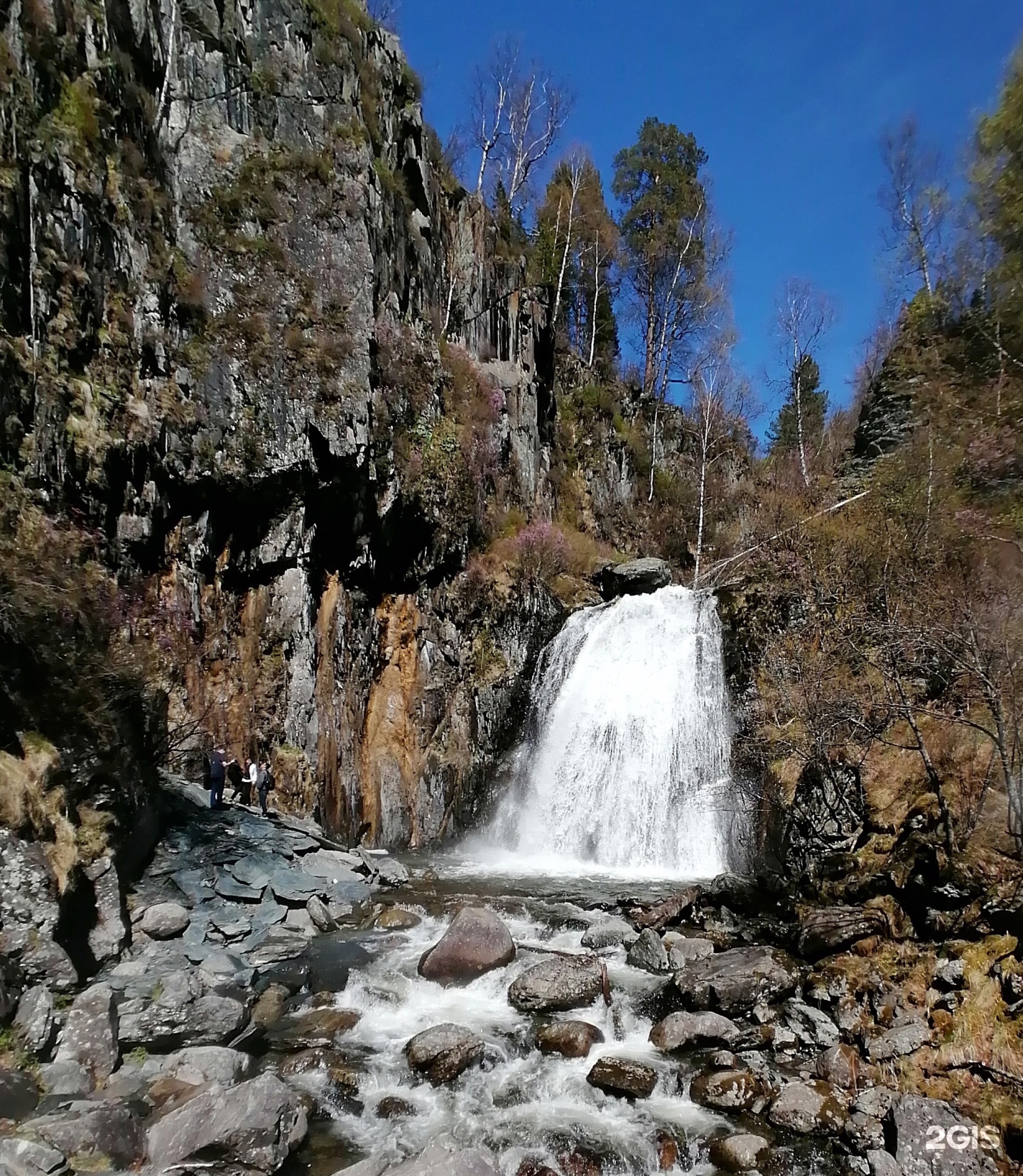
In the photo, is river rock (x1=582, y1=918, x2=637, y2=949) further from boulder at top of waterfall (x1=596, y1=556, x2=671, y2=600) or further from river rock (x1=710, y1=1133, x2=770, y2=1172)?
boulder at top of waterfall (x1=596, y1=556, x2=671, y2=600)

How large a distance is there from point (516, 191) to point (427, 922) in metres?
33.9

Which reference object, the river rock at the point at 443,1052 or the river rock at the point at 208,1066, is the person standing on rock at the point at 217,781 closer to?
the river rock at the point at 208,1066

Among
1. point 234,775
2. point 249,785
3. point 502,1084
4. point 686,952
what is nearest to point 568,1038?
point 502,1084

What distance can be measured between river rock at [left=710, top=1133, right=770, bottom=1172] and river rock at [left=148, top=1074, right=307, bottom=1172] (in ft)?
11.7

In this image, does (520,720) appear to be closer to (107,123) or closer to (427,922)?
(427,922)

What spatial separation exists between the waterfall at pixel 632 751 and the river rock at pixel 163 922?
875 cm

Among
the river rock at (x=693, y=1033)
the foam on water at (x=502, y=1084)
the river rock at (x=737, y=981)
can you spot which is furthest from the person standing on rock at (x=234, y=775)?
the river rock at (x=693, y=1033)

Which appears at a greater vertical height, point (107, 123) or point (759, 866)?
point (107, 123)

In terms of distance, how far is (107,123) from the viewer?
1664 cm

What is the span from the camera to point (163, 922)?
9.72 meters

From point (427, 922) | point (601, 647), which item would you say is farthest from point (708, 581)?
point (427, 922)

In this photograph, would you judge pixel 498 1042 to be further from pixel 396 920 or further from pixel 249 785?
pixel 249 785

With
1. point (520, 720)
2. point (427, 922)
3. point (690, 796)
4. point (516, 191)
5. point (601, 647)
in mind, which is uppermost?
point (516, 191)

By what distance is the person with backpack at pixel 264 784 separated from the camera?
15.5 metres
